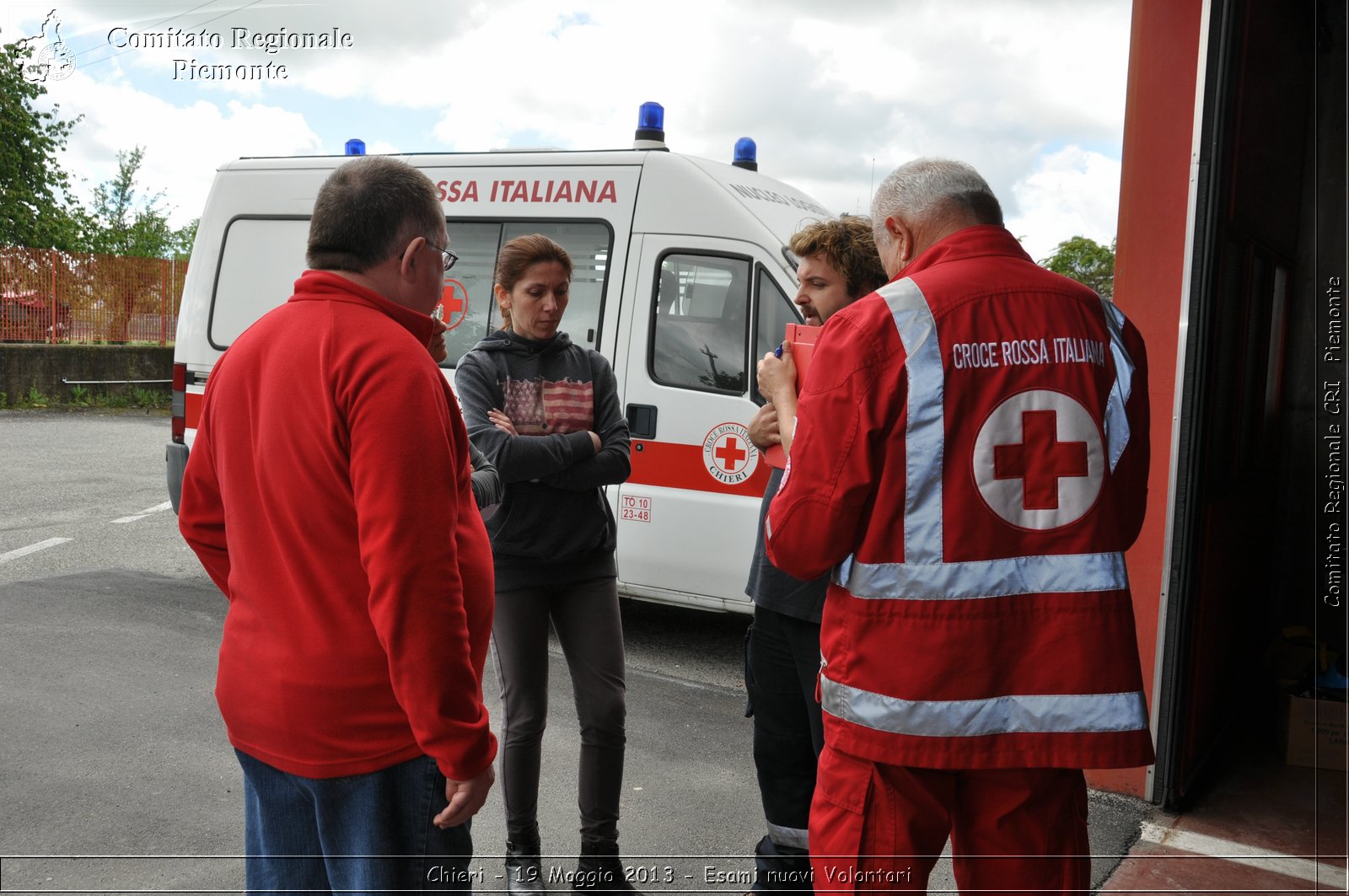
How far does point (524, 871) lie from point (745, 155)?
4.76 m

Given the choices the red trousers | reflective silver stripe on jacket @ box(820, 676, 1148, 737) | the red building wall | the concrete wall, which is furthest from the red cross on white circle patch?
the concrete wall

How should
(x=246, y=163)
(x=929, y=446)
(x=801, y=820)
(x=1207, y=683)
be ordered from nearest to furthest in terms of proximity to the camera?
(x=929, y=446), (x=801, y=820), (x=1207, y=683), (x=246, y=163)

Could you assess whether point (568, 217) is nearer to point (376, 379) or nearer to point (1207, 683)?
point (1207, 683)

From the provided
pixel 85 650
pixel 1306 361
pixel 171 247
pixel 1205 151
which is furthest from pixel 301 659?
pixel 171 247

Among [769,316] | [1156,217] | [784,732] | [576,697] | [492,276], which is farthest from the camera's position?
[492,276]

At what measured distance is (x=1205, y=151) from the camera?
3811mm

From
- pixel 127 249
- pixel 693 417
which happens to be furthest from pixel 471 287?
pixel 127 249

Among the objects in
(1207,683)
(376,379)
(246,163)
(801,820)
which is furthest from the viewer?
(246,163)

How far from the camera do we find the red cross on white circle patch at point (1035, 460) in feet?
6.30

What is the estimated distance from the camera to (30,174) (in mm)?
23750

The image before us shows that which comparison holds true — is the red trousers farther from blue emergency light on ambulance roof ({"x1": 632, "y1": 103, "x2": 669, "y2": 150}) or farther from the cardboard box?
blue emergency light on ambulance roof ({"x1": 632, "y1": 103, "x2": 669, "y2": 150})

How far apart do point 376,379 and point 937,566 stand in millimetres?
997

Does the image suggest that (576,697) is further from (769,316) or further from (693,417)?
(769,316)

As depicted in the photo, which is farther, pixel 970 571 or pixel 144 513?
pixel 144 513
